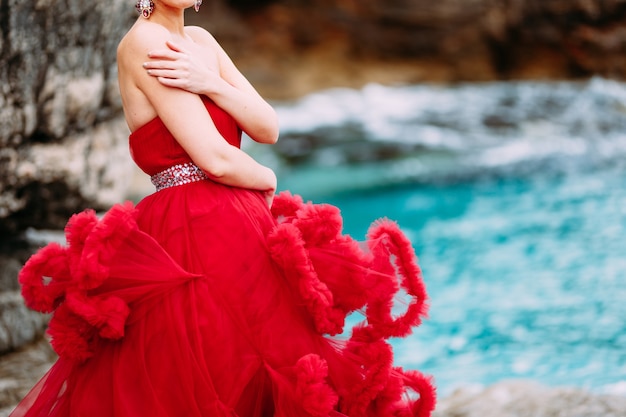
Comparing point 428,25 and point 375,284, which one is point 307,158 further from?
point 375,284

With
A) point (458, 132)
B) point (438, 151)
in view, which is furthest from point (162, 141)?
point (458, 132)

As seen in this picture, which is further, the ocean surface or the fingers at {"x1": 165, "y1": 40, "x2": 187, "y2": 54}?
the ocean surface

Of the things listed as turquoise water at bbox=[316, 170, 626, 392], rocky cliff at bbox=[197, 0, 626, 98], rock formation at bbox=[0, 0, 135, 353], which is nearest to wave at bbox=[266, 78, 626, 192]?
turquoise water at bbox=[316, 170, 626, 392]

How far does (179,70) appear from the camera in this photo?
1.95m

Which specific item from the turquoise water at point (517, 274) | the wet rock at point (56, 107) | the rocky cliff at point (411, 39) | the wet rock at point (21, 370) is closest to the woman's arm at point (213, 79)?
the wet rock at point (56, 107)

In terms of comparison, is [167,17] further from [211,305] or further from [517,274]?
[517,274]

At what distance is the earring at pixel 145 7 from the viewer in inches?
80.0

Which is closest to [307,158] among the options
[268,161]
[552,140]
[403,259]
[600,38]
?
[268,161]

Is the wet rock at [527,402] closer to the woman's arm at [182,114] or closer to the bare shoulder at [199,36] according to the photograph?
the woman's arm at [182,114]

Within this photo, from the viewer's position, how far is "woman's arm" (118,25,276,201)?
6.41 feet

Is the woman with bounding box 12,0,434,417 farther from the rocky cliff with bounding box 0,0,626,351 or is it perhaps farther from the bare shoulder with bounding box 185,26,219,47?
the rocky cliff with bounding box 0,0,626,351

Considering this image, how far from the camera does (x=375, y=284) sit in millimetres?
2002

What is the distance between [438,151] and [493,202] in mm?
2002

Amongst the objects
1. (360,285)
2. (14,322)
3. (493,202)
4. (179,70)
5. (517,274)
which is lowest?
(14,322)
